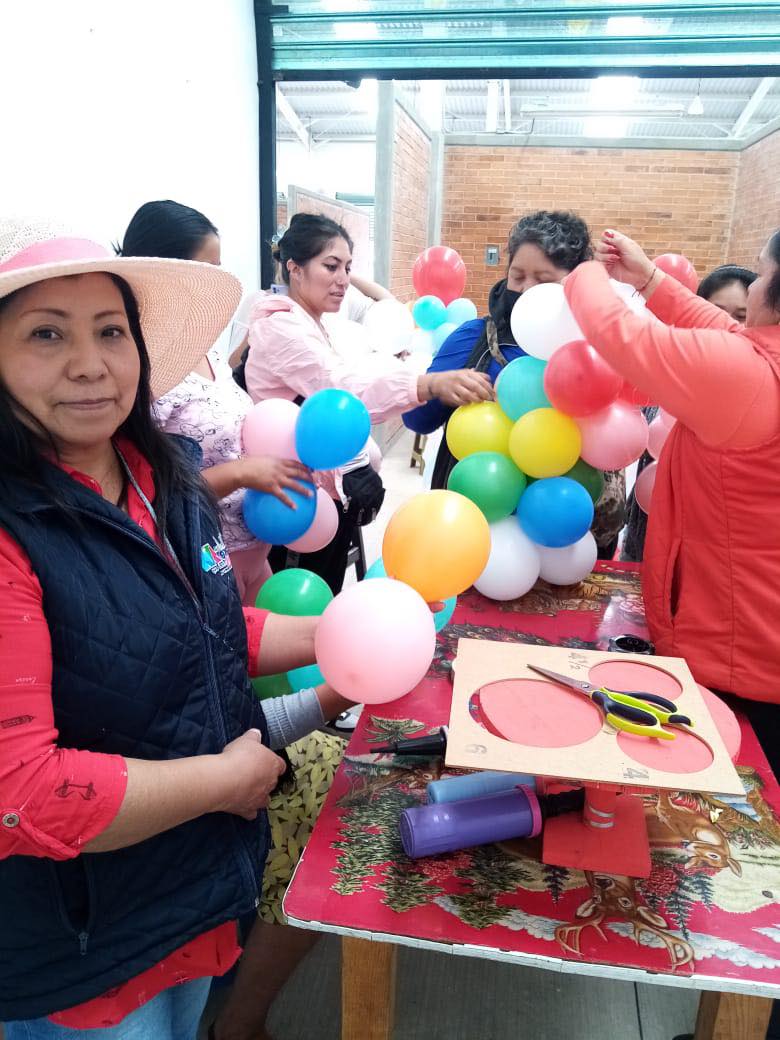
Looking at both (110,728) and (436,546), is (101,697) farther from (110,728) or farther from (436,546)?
(436,546)

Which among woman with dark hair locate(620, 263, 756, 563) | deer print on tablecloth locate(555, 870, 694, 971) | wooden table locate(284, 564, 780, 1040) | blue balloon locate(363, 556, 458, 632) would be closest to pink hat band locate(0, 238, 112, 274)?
blue balloon locate(363, 556, 458, 632)

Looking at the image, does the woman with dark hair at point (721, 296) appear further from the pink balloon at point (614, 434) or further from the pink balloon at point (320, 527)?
the pink balloon at point (320, 527)

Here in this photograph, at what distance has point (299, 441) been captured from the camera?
158 cm

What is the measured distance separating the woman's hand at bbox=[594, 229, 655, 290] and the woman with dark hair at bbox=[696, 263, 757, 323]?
0.87 metres

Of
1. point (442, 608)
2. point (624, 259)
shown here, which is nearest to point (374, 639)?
point (442, 608)

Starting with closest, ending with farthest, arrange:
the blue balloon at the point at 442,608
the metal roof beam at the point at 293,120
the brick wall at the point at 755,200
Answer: the blue balloon at the point at 442,608 → the brick wall at the point at 755,200 → the metal roof beam at the point at 293,120

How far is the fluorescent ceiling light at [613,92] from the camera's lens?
30.9 feet

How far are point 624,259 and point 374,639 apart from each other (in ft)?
3.25

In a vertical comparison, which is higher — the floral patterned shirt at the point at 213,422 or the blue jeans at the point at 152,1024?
the floral patterned shirt at the point at 213,422

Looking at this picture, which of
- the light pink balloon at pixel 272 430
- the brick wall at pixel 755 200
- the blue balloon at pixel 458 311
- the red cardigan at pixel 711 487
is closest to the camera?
the red cardigan at pixel 711 487

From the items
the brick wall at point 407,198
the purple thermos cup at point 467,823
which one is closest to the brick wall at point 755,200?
the brick wall at point 407,198

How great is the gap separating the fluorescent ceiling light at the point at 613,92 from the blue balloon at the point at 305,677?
32.4 feet

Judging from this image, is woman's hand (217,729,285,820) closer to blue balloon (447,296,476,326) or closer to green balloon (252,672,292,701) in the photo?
green balloon (252,672,292,701)

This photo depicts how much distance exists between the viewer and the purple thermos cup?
92 centimetres
